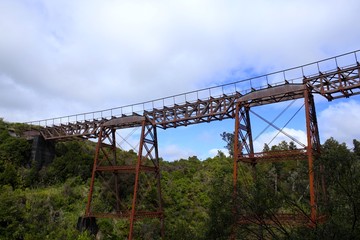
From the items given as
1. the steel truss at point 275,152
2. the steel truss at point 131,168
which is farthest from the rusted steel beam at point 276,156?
A: the steel truss at point 131,168

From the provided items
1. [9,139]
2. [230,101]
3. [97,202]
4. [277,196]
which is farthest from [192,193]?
[277,196]

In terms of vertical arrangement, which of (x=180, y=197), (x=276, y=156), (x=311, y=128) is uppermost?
(x=311, y=128)

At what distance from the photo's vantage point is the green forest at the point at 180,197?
310 inches

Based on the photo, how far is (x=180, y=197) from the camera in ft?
87.8

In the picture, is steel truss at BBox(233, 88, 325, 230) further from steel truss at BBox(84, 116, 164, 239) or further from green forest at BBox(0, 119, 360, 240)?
steel truss at BBox(84, 116, 164, 239)

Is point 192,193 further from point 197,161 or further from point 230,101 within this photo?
point 230,101

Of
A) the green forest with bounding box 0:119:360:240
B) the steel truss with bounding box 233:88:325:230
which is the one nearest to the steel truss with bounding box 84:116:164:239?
the green forest with bounding box 0:119:360:240

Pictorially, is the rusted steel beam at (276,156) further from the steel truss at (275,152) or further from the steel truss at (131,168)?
the steel truss at (131,168)

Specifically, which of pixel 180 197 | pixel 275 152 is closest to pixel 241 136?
pixel 275 152

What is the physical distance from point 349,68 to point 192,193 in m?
17.3

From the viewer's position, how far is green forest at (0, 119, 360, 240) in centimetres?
788

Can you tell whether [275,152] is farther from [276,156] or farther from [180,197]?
[180,197]

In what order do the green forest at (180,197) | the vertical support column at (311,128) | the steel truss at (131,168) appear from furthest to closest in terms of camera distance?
the steel truss at (131,168) → the vertical support column at (311,128) → the green forest at (180,197)

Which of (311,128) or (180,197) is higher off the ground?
(311,128)
